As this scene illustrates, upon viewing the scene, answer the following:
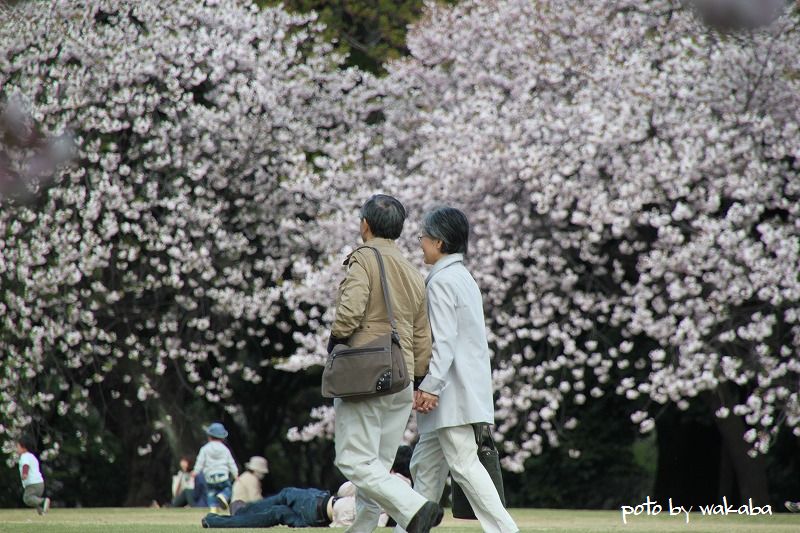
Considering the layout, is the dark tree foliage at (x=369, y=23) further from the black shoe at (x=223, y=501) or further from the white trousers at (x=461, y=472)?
the white trousers at (x=461, y=472)

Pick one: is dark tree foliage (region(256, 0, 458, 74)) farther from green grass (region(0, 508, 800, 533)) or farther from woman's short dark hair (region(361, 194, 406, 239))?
woman's short dark hair (region(361, 194, 406, 239))

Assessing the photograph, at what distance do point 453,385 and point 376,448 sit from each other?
557 mm

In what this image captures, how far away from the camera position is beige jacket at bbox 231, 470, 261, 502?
10500 millimetres

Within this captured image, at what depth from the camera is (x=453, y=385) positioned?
627cm

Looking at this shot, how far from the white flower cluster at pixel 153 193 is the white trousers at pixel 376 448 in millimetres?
8316

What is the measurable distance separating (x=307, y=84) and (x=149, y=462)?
656 cm

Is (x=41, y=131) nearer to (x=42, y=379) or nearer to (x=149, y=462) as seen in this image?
(x=42, y=379)

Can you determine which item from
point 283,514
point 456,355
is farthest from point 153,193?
point 456,355

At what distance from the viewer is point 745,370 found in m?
13.1

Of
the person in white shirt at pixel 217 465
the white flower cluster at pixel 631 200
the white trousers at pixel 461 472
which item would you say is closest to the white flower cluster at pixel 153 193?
the white flower cluster at pixel 631 200

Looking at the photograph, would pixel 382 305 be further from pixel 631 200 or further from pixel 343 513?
pixel 631 200

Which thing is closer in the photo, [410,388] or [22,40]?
[410,388]

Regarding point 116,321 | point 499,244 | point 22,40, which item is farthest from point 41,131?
point 499,244

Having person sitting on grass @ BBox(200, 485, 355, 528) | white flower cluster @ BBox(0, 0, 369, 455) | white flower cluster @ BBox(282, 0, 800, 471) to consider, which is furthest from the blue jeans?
white flower cluster @ BBox(0, 0, 369, 455)
